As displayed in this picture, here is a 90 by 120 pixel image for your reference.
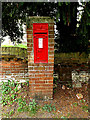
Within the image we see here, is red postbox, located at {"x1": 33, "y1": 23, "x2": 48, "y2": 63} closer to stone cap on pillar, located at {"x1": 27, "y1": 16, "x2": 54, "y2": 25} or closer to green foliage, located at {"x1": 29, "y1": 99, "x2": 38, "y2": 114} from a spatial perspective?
stone cap on pillar, located at {"x1": 27, "y1": 16, "x2": 54, "y2": 25}

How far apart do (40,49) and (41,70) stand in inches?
19.1

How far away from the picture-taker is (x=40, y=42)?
250 cm

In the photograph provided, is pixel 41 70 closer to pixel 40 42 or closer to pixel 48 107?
pixel 40 42

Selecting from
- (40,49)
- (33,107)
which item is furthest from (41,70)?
(33,107)

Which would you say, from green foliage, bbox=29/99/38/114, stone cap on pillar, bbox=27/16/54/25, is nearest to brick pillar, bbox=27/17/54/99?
stone cap on pillar, bbox=27/16/54/25

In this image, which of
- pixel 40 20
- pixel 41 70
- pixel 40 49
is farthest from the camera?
pixel 41 70

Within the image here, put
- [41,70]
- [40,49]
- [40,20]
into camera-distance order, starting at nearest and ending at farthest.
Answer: [40,20]
[40,49]
[41,70]

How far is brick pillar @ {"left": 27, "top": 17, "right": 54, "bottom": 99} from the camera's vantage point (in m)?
2.48

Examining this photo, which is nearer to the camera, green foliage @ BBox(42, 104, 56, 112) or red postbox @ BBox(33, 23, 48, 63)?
red postbox @ BBox(33, 23, 48, 63)

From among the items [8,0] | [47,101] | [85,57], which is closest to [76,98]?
[47,101]

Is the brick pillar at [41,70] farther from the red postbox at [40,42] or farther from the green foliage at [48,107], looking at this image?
the green foliage at [48,107]

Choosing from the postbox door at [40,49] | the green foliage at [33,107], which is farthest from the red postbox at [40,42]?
the green foliage at [33,107]

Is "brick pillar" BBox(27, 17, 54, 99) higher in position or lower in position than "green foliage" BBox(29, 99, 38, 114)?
higher

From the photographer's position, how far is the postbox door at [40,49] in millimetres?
2488
